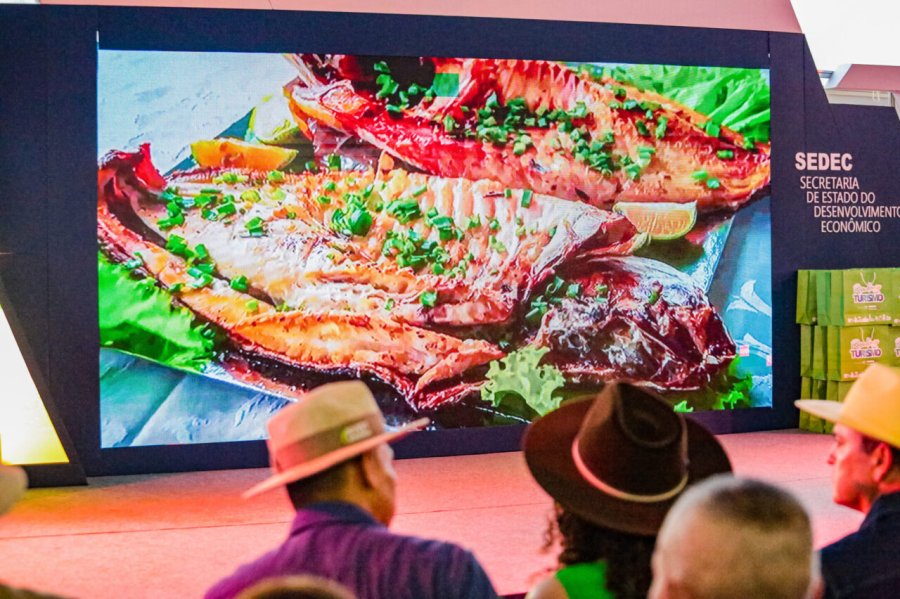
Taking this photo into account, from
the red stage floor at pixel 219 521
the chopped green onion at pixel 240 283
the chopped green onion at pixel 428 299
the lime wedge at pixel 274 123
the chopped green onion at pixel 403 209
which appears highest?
the lime wedge at pixel 274 123

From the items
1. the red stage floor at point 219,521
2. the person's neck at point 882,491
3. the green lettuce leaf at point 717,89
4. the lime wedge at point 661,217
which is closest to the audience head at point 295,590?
the person's neck at point 882,491

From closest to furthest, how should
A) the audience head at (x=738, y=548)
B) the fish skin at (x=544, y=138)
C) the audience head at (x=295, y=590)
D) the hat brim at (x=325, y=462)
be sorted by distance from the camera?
the audience head at (x=295, y=590), the audience head at (x=738, y=548), the hat brim at (x=325, y=462), the fish skin at (x=544, y=138)

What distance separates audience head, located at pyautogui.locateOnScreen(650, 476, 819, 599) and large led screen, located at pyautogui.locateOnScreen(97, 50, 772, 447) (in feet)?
17.8

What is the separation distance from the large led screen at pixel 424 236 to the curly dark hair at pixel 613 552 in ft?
15.7

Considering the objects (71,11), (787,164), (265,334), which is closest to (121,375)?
(265,334)

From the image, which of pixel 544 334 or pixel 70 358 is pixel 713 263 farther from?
pixel 70 358

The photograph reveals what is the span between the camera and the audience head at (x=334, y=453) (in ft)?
6.75

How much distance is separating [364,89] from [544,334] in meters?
1.96

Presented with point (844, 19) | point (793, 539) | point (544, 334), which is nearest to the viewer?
point (793, 539)

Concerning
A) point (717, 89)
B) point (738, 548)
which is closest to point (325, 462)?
point (738, 548)

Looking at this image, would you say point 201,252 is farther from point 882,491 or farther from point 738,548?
point 738,548

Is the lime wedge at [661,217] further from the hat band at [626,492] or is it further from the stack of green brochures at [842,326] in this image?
the hat band at [626,492]

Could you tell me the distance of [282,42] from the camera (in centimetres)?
675

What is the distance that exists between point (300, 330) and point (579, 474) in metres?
4.73
